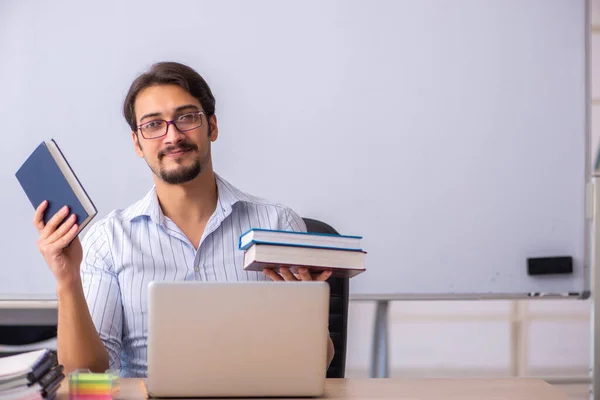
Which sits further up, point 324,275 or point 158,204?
point 158,204

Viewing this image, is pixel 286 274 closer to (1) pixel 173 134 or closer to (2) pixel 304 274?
(2) pixel 304 274

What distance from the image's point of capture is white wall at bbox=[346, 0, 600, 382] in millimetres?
2758

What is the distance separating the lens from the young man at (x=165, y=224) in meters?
1.88

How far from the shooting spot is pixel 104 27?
2.64 m

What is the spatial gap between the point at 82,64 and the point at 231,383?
1728mm

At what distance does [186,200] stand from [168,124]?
0.21 metres

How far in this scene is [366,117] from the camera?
275 cm

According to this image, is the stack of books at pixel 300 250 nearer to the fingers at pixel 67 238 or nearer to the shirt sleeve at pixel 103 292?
the fingers at pixel 67 238

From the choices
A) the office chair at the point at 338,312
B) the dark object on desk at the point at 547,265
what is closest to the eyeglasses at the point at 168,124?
the office chair at the point at 338,312

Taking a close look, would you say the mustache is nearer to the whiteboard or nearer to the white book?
the white book

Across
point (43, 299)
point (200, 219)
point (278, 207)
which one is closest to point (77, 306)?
point (200, 219)

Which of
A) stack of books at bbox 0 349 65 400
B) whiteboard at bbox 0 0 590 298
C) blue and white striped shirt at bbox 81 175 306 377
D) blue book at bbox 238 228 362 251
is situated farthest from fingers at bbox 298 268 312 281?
whiteboard at bbox 0 0 590 298

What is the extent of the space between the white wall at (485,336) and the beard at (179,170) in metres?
1.04

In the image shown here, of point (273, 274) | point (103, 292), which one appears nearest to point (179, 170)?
point (103, 292)
